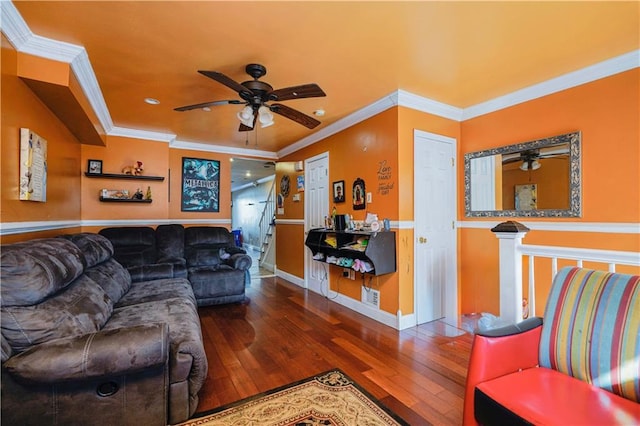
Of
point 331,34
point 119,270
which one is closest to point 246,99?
point 331,34

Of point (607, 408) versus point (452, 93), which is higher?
point (452, 93)

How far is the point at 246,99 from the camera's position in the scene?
246cm

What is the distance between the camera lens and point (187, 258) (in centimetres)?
424

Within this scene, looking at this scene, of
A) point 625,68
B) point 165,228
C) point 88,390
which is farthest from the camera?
point 165,228

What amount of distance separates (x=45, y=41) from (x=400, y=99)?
3.04 metres

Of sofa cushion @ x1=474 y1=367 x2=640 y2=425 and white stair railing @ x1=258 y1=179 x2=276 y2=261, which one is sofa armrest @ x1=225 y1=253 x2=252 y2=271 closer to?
white stair railing @ x1=258 y1=179 x2=276 y2=261

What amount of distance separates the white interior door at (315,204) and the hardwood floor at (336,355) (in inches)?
30.5

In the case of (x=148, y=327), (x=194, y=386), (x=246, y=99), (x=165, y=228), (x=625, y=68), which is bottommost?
(x=194, y=386)

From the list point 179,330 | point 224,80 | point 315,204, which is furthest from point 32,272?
point 315,204

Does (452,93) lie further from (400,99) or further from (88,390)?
(88,390)

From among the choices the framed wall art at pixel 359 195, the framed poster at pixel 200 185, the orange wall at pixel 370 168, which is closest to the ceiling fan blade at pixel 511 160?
the orange wall at pixel 370 168

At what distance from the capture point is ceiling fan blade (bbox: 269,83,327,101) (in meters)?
2.19

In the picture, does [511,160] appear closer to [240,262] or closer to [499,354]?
[499,354]

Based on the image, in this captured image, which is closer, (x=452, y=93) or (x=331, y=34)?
(x=331, y=34)
